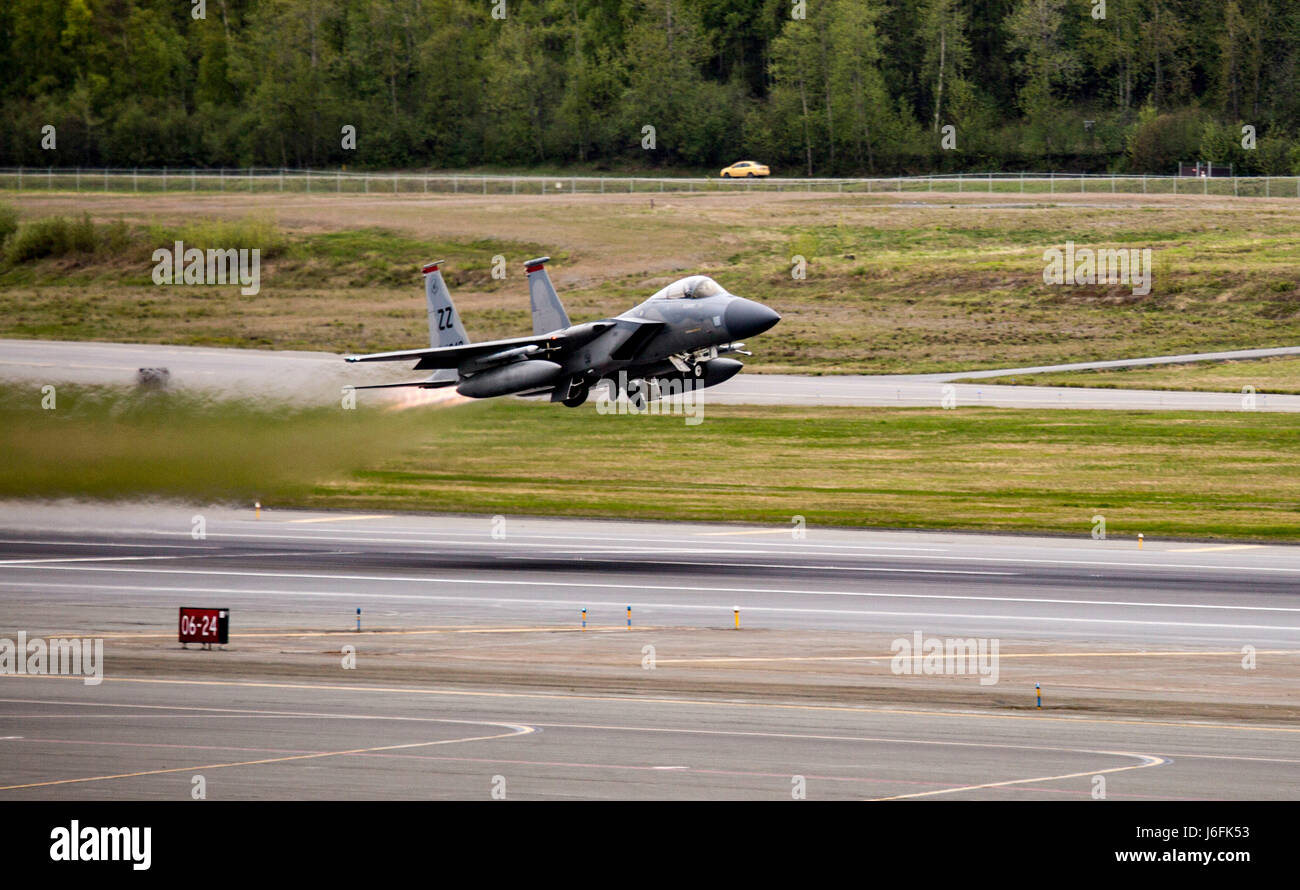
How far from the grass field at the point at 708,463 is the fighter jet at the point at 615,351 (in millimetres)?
4156

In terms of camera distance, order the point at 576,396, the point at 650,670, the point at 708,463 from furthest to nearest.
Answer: the point at 708,463, the point at 576,396, the point at 650,670

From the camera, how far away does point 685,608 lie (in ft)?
93.7

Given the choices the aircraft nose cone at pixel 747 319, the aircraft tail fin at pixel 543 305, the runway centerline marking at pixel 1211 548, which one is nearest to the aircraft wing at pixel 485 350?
the aircraft tail fin at pixel 543 305

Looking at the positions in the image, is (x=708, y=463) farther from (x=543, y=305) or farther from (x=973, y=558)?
(x=973, y=558)

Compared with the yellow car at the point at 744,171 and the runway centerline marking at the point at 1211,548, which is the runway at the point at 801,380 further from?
the yellow car at the point at 744,171

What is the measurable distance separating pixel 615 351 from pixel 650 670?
47.4 ft

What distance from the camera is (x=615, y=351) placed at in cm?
3681

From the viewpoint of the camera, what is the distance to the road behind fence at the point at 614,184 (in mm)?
98188

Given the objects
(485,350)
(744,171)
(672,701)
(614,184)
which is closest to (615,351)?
(485,350)

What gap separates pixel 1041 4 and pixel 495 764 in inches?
4485

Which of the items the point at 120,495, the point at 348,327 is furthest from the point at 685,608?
the point at 348,327

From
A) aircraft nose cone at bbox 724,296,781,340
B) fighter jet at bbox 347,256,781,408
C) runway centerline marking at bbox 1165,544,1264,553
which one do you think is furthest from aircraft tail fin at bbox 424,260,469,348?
runway centerline marking at bbox 1165,544,1264,553

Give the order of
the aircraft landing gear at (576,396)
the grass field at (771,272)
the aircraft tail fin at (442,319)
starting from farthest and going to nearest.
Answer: the grass field at (771,272) < the aircraft tail fin at (442,319) < the aircraft landing gear at (576,396)
